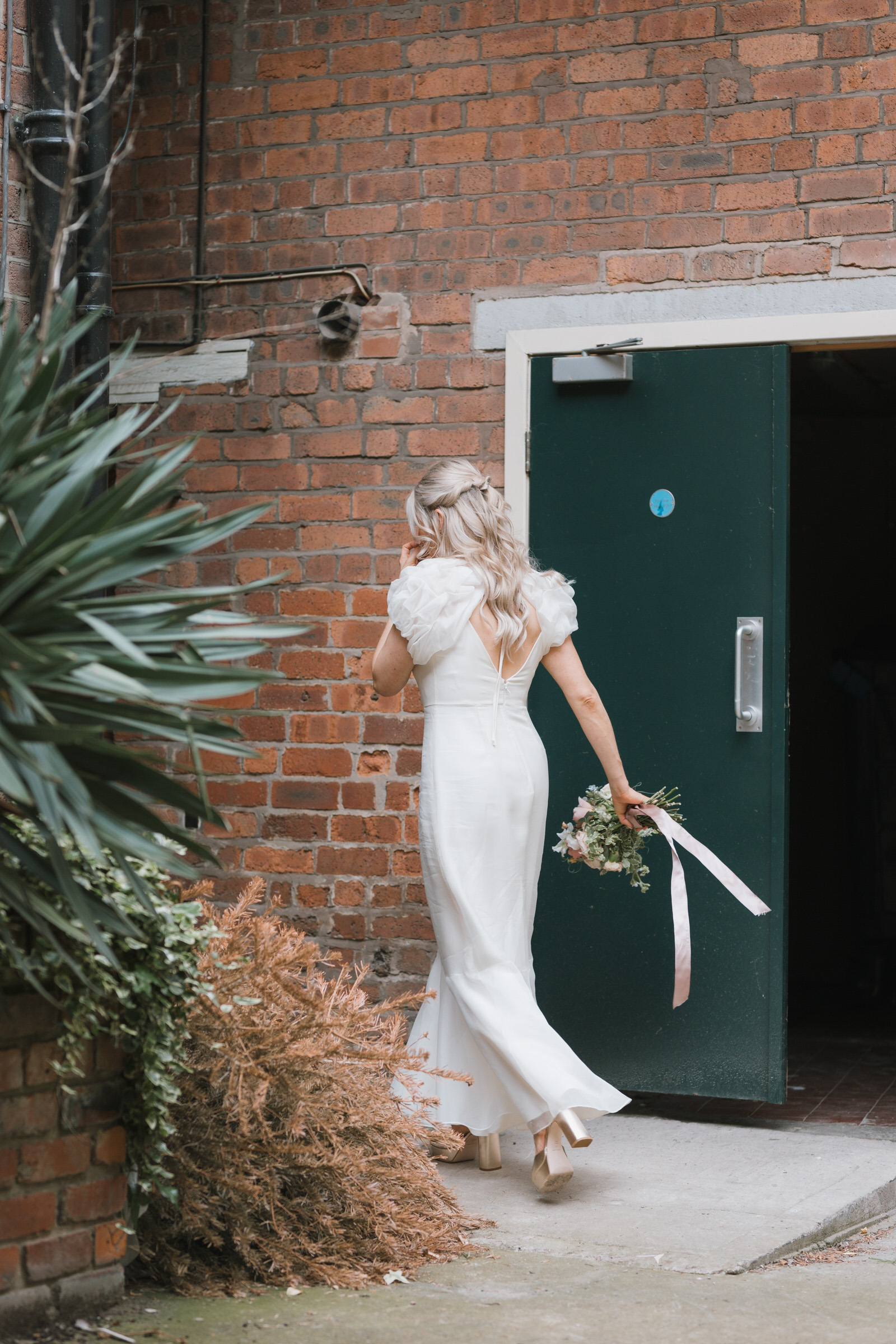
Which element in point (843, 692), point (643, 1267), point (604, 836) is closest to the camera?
point (643, 1267)

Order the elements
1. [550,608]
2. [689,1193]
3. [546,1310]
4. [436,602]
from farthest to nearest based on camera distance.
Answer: [550,608]
[436,602]
[689,1193]
[546,1310]

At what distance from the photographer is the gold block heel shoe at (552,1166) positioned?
4082 millimetres

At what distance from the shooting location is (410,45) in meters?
5.77

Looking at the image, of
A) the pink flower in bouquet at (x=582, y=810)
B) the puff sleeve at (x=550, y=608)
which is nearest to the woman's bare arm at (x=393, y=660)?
the puff sleeve at (x=550, y=608)

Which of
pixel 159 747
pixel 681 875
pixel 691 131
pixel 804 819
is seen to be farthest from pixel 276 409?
pixel 804 819

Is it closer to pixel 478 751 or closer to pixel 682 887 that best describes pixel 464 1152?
pixel 682 887

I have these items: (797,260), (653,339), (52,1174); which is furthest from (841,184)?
(52,1174)

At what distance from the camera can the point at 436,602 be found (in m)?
4.38

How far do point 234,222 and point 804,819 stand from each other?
5.00 m

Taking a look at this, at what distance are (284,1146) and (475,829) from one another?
1275 mm

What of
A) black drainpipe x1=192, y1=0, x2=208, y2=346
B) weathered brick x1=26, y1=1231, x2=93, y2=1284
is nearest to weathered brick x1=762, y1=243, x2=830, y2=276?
black drainpipe x1=192, y1=0, x2=208, y2=346

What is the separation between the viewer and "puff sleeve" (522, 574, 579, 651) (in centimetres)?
448

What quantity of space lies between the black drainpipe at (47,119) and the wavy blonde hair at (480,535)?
1528mm

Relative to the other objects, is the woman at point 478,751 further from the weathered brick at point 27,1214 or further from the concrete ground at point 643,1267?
the weathered brick at point 27,1214
